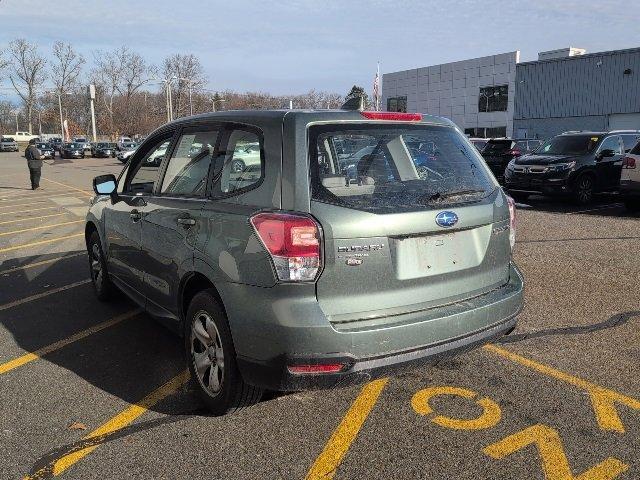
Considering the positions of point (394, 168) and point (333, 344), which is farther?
point (394, 168)

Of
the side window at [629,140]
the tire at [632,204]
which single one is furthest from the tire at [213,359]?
the side window at [629,140]

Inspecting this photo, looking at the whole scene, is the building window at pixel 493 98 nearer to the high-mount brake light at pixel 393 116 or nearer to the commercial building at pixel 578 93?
the commercial building at pixel 578 93

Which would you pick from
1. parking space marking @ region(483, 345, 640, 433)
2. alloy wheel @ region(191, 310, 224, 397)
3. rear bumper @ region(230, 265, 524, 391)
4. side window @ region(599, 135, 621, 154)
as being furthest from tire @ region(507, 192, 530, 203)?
alloy wheel @ region(191, 310, 224, 397)

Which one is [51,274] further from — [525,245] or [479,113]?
[479,113]

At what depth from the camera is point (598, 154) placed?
13.1m

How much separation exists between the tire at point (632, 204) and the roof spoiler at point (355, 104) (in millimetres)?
9799

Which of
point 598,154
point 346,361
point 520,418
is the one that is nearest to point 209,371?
point 346,361

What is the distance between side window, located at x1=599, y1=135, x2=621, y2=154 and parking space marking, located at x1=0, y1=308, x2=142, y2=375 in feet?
39.2

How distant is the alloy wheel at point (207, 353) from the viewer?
3.17 m

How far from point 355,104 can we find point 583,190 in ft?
36.5

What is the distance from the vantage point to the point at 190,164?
12.4 feet

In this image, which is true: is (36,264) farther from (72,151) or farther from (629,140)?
(72,151)

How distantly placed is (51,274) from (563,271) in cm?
616

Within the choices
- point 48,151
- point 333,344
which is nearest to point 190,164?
point 333,344
